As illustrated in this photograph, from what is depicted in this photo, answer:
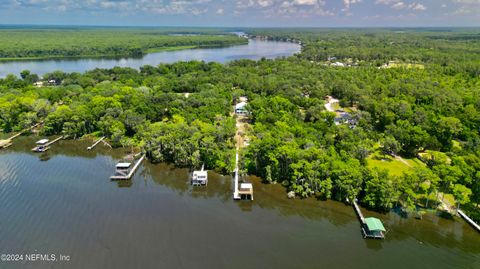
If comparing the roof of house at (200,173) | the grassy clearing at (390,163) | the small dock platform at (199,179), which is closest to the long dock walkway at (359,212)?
the grassy clearing at (390,163)

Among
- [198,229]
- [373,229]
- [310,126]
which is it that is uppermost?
[310,126]

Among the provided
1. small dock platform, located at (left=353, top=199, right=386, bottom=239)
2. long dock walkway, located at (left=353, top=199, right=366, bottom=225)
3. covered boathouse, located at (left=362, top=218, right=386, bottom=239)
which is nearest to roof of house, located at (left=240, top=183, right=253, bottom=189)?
long dock walkway, located at (left=353, top=199, right=366, bottom=225)

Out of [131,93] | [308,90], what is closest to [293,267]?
[131,93]

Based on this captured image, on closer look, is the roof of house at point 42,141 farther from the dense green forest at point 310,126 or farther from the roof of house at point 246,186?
the roof of house at point 246,186

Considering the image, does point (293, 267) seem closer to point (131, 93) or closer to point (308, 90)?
point (131, 93)

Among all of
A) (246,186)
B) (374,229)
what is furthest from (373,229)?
(246,186)

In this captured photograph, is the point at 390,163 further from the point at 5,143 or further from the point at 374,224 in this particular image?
the point at 5,143

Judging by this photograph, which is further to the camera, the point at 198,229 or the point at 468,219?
the point at 468,219

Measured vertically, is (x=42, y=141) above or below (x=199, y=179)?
above
